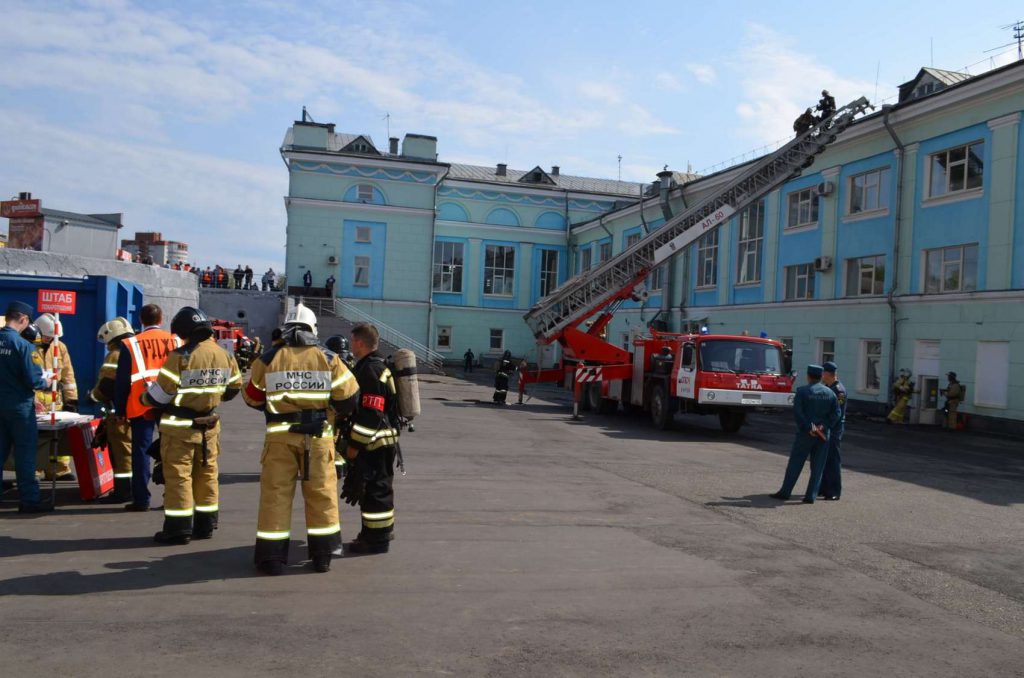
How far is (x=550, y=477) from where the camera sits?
1184cm

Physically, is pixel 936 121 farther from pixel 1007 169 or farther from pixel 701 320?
pixel 701 320

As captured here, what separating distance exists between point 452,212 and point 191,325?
4399cm

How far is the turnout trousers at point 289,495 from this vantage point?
20.5 ft

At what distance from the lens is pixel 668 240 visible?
25375 millimetres

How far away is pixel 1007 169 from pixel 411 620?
23.2m

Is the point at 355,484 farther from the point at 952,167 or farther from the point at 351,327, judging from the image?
the point at 351,327

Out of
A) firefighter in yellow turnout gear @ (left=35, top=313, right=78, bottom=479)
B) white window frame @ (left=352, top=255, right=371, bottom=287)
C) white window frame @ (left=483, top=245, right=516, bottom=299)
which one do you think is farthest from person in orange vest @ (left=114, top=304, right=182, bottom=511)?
white window frame @ (left=483, top=245, right=516, bottom=299)

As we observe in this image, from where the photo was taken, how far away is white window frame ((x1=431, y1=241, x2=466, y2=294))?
50750mm

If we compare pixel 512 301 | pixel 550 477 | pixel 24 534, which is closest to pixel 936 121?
pixel 550 477

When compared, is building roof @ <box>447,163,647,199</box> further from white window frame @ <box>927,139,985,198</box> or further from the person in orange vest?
the person in orange vest


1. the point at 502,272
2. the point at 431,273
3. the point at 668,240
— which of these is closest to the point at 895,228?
the point at 668,240

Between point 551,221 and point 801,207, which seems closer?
point 801,207

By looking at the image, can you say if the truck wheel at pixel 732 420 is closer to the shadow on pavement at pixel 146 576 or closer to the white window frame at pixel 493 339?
the shadow on pavement at pixel 146 576

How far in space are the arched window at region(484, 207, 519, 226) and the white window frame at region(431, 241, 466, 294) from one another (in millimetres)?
2420
